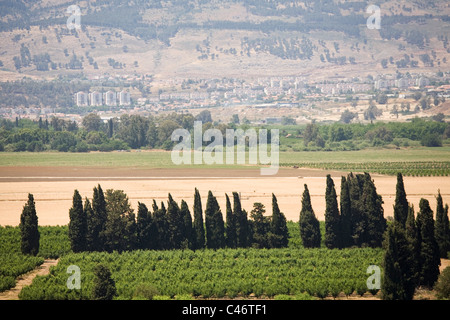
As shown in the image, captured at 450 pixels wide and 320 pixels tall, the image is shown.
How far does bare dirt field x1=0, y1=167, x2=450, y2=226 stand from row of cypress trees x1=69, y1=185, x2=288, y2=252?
9418 millimetres

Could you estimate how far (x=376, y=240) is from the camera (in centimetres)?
4888

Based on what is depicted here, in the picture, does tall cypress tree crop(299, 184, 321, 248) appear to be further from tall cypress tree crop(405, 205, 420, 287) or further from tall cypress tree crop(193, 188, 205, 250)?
tall cypress tree crop(405, 205, 420, 287)

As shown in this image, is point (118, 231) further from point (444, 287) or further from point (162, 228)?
point (444, 287)

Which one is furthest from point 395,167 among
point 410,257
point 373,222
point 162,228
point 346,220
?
point 410,257

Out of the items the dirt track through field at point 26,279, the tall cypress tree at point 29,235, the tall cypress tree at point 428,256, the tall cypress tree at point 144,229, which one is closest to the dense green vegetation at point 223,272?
the dirt track through field at point 26,279

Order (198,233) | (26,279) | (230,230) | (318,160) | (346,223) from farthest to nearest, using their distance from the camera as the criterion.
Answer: (318,160) < (346,223) < (230,230) < (198,233) < (26,279)

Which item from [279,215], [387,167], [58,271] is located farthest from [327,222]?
[387,167]

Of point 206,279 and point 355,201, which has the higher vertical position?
point 355,201

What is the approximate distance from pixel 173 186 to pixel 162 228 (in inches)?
1115

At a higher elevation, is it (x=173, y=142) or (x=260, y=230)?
(x=173, y=142)

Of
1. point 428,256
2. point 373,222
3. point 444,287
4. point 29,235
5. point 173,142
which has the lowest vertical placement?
point 444,287

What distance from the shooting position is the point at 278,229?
49156mm
